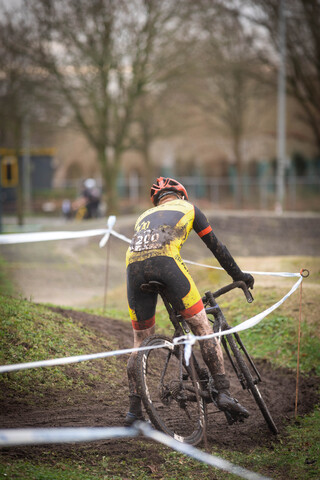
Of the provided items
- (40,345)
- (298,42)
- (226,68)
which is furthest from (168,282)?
(226,68)

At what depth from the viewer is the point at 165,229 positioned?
4.74 meters

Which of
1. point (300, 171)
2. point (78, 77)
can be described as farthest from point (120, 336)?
point (300, 171)

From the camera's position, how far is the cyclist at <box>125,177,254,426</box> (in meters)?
4.67

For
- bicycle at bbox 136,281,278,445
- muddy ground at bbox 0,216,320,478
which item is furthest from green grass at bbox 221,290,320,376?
bicycle at bbox 136,281,278,445

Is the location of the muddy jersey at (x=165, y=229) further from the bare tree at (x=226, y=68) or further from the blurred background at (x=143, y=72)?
the bare tree at (x=226, y=68)

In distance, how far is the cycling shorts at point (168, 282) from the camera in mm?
4648

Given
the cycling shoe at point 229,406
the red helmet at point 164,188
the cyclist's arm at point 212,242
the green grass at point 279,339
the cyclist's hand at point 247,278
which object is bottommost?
the green grass at point 279,339

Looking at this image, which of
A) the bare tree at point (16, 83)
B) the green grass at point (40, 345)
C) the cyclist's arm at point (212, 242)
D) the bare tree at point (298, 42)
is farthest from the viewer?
the bare tree at point (298, 42)

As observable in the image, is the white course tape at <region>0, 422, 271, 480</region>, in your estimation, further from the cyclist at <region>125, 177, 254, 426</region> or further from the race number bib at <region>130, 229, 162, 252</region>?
the race number bib at <region>130, 229, 162, 252</region>

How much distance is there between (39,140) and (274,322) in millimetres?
42747

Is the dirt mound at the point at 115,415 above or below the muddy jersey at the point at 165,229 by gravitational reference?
below

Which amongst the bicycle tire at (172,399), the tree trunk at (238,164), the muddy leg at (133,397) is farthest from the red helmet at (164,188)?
the tree trunk at (238,164)

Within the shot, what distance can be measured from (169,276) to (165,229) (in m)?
0.36

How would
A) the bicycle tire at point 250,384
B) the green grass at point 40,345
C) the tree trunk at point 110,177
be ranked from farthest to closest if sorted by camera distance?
the tree trunk at point 110,177
the green grass at point 40,345
the bicycle tire at point 250,384
